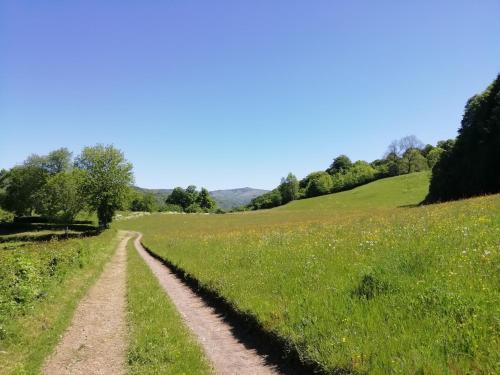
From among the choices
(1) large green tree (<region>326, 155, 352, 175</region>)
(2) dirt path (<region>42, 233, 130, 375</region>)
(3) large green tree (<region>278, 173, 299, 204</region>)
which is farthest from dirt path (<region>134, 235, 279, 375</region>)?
(1) large green tree (<region>326, 155, 352, 175</region>)

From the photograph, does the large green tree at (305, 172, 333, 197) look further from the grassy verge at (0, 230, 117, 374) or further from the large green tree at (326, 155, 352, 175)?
the grassy verge at (0, 230, 117, 374)

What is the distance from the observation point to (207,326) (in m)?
11.4

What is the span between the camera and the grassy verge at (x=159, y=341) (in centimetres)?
830

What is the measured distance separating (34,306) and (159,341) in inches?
271

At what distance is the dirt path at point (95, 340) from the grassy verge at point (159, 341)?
1.29 feet

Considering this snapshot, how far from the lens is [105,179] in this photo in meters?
67.3

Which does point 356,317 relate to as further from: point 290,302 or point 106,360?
point 106,360

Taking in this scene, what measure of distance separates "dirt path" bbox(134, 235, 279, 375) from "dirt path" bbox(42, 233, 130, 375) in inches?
82.8

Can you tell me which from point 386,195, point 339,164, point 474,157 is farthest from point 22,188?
point 339,164

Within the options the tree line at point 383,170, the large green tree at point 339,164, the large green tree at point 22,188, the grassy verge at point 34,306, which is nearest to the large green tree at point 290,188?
the tree line at point 383,170

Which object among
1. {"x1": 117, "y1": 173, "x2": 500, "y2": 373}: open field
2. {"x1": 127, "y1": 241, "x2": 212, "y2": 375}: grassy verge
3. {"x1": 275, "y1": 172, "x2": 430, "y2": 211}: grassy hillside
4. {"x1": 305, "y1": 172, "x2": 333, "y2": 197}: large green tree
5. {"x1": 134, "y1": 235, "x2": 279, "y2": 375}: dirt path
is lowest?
{"x1": 134, "y1": 235, "x2": 279, "y2": 375}: dirt path

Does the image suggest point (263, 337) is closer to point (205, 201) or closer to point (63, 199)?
point (63, 199)

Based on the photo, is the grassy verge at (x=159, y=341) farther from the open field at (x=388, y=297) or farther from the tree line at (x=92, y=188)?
the tree line at (x=92, y=188)

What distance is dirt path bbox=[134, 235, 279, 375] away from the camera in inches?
321
